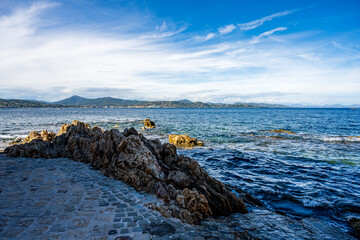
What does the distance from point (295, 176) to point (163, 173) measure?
33.4ft

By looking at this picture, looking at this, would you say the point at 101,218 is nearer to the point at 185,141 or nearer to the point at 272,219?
the point at 272,219

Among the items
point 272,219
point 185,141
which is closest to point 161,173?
point 272,219

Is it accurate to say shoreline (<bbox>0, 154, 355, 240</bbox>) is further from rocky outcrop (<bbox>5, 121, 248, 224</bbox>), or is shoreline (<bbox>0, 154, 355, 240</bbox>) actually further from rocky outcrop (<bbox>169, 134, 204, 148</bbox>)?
rocky outcrop (<bbox>169, 134, 204, 148</bbox>)

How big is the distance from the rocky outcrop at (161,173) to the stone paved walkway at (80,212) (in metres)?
0.48

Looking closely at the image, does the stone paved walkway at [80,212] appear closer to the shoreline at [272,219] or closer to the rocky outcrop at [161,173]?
the rocky outcrop at [161,173]

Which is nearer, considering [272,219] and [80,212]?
[80,212]

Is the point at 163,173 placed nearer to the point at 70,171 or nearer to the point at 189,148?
the point at 70,171

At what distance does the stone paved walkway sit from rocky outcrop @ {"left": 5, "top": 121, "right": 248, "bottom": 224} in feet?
1.59

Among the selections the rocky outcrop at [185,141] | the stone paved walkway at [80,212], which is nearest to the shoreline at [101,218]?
the stone paved walkway at [80,212]

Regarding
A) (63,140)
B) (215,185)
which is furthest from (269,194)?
(63,140)

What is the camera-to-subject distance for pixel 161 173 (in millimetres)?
9227

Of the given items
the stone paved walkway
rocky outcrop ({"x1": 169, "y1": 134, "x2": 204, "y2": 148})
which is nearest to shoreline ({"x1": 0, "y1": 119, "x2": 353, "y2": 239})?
the stone paved walkway

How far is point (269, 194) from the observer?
10977 millimetres

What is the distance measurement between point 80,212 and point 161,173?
3.66 m
